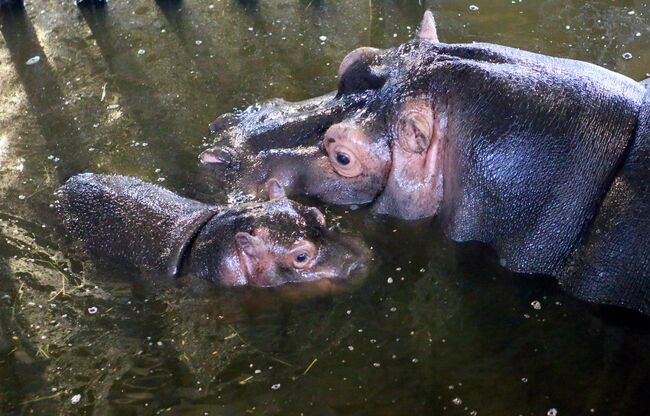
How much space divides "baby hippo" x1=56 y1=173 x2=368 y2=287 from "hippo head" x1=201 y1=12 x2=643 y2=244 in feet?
0.90

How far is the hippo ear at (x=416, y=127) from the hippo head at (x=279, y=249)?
0.69m

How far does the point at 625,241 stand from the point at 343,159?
154cm

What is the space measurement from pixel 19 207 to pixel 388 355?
2758 mm

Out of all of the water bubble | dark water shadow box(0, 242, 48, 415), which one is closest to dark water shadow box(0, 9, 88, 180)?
the water bubble

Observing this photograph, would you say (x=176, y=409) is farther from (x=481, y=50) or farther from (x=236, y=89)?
(x=236, y=89)

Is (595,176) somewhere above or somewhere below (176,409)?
above

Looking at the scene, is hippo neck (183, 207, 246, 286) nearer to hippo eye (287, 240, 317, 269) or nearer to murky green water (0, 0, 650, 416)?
murky green water (0, 0, 650, 416)

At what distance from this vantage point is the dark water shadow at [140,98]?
18.5ft

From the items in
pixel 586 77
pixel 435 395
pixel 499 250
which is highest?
pixel 586 77

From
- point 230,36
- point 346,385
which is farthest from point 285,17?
point 346,385

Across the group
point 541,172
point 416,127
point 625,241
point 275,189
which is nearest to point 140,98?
point 275,189

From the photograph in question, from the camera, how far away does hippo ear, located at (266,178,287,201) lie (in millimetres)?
4582


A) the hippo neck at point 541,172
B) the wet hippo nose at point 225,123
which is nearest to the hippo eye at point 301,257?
the hippo neck at point 541,172

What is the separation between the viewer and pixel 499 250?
4.16 meters
